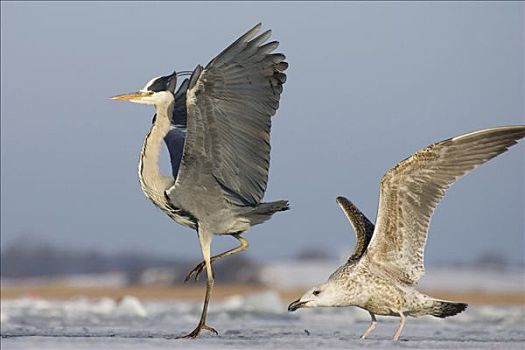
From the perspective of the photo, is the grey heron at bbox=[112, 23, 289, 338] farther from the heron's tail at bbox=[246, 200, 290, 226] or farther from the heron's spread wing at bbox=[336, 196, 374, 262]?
the heron's spread wing at bbox=[336, 196, 374, 262]

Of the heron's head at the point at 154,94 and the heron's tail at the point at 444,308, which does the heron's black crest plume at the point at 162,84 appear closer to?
the heron's head at the point at 154,94

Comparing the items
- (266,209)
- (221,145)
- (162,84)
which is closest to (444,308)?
(266,209)

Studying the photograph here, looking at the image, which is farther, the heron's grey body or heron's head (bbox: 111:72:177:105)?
heron's head (bbox: 111:72:177:105)

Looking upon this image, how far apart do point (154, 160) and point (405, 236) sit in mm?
2518

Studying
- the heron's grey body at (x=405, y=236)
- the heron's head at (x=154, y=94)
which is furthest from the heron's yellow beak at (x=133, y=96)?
the heron's grey body at (x=405, y=236)

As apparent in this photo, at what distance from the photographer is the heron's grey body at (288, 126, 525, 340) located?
948cm

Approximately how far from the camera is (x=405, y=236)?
9.71 metres

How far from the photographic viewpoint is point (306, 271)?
50656mm

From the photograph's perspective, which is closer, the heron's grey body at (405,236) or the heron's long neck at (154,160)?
the heron's grey body at (405,236)

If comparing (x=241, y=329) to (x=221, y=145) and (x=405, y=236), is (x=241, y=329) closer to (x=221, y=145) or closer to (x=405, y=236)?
(x=221, y=145)

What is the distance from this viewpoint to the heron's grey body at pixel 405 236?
9.48 meters

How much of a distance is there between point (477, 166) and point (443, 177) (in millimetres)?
297

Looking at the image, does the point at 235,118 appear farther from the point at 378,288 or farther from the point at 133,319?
the point at 133,319

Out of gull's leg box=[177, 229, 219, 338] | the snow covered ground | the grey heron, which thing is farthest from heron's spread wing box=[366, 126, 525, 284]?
gull's leg box=[177, 229, 219, 338]
